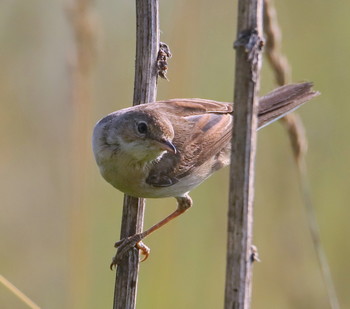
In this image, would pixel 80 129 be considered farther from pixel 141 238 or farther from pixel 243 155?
pixel 243 155

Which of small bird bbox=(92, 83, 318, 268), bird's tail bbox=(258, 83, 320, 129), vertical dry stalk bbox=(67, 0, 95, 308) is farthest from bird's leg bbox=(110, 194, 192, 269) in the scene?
bird's tail bbox=(258, 83, 320, 129)

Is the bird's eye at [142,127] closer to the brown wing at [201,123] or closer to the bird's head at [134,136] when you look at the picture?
the bird's head at [134,136]

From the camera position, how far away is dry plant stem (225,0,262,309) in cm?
184

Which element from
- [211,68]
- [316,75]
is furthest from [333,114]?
[211,68]

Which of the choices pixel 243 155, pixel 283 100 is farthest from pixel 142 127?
pixel 243 155

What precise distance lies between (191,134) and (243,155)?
207 cm

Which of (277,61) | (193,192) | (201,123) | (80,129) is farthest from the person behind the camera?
(193,192)

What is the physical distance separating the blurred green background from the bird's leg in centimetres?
8

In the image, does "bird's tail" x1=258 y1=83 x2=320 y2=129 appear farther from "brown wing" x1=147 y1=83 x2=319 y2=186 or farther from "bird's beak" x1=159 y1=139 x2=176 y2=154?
"bird's beak" x1=159 y1=139 x2=176 y2=154

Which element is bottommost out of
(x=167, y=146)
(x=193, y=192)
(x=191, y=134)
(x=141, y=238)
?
(x=141, y=238)

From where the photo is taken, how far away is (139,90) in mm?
3080

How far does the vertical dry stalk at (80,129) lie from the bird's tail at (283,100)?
1089mm

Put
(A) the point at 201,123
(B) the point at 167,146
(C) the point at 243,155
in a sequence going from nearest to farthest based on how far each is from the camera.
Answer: (C) the point at 243,155
(B) the point at 167,146
(A) the point at 201,123

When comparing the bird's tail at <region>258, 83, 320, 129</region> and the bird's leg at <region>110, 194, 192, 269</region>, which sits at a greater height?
the bird's tail at <region>258, 83, 320, 129</region>
